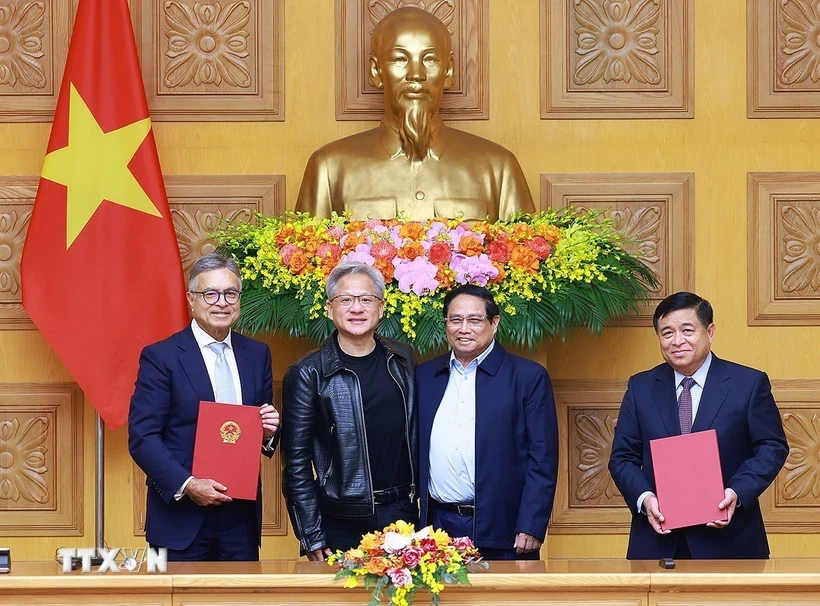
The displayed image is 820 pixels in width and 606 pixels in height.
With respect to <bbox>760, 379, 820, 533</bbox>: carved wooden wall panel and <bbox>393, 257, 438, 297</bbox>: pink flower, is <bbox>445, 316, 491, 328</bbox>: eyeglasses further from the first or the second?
<bbox>760, 379, 820, 533</bbox>: carved wooden wall panel

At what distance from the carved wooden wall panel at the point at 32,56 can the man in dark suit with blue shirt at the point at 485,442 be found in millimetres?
2441

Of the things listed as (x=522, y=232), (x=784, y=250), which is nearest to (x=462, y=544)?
(x=522, y=232)

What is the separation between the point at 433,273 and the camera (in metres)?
4.02

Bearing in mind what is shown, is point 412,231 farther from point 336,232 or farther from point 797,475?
point 797,475

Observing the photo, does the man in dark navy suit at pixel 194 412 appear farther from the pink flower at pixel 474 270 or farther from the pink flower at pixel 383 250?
the pink flower at pixel 474 270

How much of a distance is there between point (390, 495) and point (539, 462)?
422mm

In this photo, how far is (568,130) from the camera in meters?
5.09

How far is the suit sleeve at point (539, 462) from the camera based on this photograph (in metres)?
3.36

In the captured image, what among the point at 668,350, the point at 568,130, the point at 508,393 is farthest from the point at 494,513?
the point at 568,130

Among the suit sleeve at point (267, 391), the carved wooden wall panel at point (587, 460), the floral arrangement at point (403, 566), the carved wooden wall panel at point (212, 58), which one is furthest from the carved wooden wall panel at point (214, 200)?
the floral arrangement at point (403, 566)

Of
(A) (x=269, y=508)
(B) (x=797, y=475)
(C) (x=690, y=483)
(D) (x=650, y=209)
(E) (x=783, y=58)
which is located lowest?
(A) (x=269, y=508)

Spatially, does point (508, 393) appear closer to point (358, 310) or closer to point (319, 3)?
point (358, 310)

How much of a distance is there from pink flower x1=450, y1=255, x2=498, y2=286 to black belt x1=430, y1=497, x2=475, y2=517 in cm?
91

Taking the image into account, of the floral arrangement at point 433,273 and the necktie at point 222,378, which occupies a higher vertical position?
the floral arrangement at point 433,273
